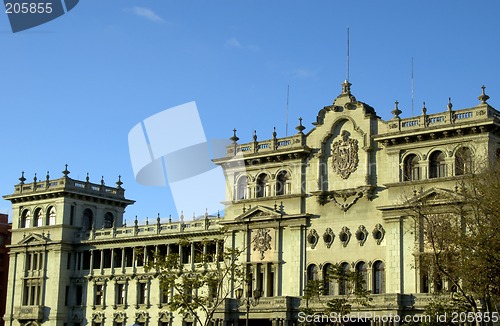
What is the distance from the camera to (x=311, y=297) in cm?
6706

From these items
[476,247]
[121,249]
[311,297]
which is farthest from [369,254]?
[121,249]

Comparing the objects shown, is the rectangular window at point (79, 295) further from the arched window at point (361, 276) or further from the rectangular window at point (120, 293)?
the arched window at point (361, 276)

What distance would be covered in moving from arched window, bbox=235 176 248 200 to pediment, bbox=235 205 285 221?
2169 millimetres

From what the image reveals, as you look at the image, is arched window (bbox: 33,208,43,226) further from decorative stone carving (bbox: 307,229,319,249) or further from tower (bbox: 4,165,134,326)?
decorative stone carving (bbox: 307,229,319,249)

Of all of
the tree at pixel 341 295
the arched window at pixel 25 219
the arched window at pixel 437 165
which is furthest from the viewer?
the arched window at pixel 25 219

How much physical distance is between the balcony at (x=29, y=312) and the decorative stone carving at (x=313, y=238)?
34809mm

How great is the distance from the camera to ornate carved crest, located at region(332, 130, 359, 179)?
230 ft

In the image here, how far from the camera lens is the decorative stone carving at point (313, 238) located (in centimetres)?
7138

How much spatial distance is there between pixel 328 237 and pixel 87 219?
1395 inches

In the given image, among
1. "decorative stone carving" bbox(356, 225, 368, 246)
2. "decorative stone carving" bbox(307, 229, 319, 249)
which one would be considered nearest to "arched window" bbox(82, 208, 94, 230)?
"decorative stone carving" bbox(307, 229, 319, 249)

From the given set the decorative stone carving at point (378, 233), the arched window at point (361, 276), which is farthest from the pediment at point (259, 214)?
the decorative stone carving at point (378, 233)

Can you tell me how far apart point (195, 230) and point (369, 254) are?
72.2ft

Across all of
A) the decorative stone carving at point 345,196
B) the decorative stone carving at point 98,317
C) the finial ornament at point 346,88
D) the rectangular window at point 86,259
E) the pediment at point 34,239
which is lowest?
the decorative stone carving at point 98,317

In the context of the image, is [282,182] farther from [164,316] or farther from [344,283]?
[164,316]
